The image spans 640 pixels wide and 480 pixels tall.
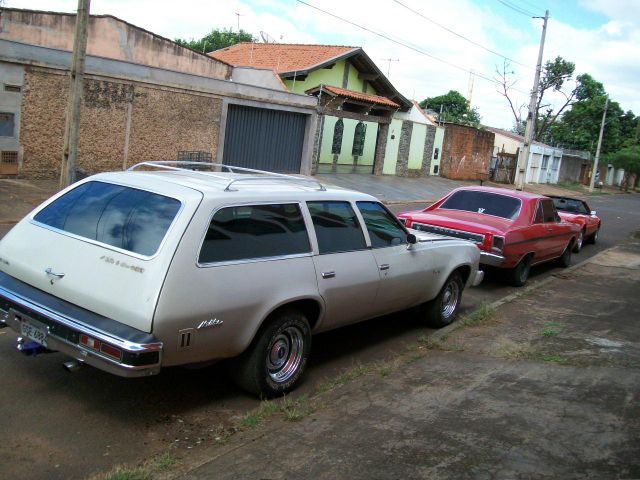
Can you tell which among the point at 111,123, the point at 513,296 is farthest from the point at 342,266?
the point at 111,123

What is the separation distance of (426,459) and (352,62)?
2833 centimetres

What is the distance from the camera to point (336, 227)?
5414 millimetres

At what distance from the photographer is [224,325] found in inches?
165

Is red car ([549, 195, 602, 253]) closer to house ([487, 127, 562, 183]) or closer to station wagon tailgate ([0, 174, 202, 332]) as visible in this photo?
station wagon tailgate ([0, 174, 202, 332])

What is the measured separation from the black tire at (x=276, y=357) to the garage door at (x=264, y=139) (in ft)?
58.0

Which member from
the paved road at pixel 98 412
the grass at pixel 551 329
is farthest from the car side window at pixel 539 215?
the paved road at pixel 98 412

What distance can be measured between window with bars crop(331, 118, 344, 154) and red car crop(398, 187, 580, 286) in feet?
59.7

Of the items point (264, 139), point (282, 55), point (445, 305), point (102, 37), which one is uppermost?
point (282, 55)

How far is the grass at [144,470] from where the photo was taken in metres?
3.33

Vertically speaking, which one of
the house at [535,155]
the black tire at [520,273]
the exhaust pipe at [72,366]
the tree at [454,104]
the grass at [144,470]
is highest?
the tree at [454,104]

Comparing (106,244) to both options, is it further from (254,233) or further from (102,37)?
(102,37)

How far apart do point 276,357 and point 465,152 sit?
119 ft

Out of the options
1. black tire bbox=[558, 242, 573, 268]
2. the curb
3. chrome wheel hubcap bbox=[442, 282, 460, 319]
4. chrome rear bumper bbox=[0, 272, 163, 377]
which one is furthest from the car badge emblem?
black tire bbox=[558, 242, 573, 268]

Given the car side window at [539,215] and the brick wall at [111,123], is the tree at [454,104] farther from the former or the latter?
the car side window at [539,215]
